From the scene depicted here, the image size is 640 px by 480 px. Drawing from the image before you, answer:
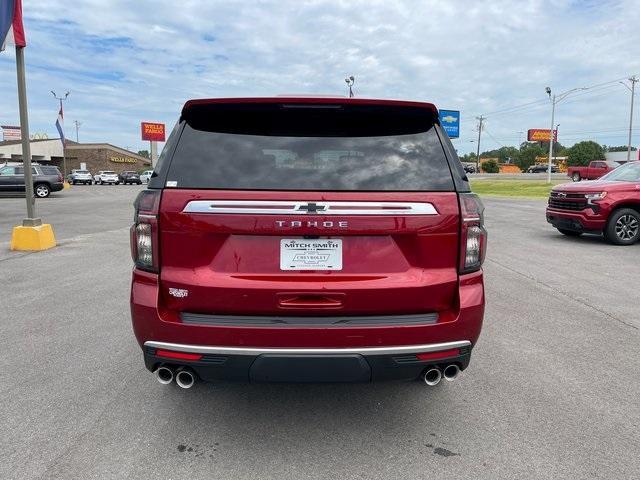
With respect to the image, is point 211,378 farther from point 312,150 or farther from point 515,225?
point 515,225

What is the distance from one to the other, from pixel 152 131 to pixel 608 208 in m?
80.1

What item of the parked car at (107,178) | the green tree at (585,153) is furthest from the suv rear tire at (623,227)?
the green tree at (585,153)

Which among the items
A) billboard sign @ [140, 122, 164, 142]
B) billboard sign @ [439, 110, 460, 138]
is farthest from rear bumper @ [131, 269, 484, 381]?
billboard sign @ [140, 122, 164, 142]

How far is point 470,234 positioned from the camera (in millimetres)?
2781

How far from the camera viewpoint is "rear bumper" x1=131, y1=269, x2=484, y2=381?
2.60 meters

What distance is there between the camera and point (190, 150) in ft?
9.17

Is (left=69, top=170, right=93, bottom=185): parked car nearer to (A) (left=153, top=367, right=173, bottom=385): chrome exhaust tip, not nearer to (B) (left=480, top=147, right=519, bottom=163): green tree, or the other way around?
(A) (left=153, top=367, right=173, bottom=385): chrome exhaust tip

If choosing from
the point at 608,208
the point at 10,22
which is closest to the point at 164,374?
the point at 10,22

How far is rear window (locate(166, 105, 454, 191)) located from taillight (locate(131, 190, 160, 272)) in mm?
157

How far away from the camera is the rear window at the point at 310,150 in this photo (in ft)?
8.83

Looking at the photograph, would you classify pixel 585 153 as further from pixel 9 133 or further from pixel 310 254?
pixel 310 254

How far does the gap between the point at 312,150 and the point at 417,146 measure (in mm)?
607

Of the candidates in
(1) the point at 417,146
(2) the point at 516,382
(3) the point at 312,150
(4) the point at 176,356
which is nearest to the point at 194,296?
(4) the point at 176,356

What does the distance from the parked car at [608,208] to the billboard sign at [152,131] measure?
254 feet
